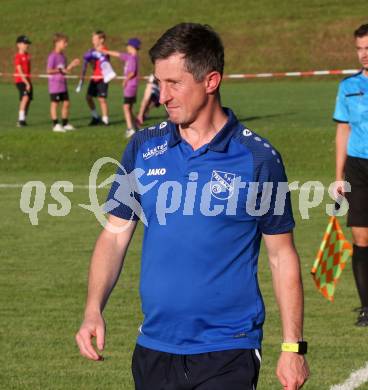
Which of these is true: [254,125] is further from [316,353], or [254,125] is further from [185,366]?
[185,366]

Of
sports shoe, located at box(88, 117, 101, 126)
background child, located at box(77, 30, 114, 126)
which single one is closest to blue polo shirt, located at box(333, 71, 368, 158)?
background child, located at box(77, 30, 114, 126)

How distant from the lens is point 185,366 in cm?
482

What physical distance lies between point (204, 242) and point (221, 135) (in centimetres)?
44

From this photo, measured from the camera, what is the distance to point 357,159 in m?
9.89

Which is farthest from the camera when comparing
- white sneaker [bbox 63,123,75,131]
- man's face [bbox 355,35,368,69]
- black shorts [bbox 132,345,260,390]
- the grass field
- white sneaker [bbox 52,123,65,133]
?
white sneaker [bbox 63,123,75,131]

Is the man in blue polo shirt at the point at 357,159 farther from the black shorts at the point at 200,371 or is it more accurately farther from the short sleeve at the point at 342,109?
the black shorts at the point at 200,371

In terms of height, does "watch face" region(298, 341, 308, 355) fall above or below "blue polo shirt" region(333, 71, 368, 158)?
above

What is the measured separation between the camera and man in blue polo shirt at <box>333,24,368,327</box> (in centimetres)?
983

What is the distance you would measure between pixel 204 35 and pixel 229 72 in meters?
44.2

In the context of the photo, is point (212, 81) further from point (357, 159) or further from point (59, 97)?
point (59, 97)

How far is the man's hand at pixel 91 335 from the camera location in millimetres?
4711

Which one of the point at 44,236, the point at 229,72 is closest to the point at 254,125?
the point at 44,236

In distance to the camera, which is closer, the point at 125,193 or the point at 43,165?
the point at 125,193

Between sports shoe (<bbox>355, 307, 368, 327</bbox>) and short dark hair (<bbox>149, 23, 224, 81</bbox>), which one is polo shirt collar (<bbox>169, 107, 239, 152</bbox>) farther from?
sports shoe (<bbox>355, 307, 368, 327</bbox>)
